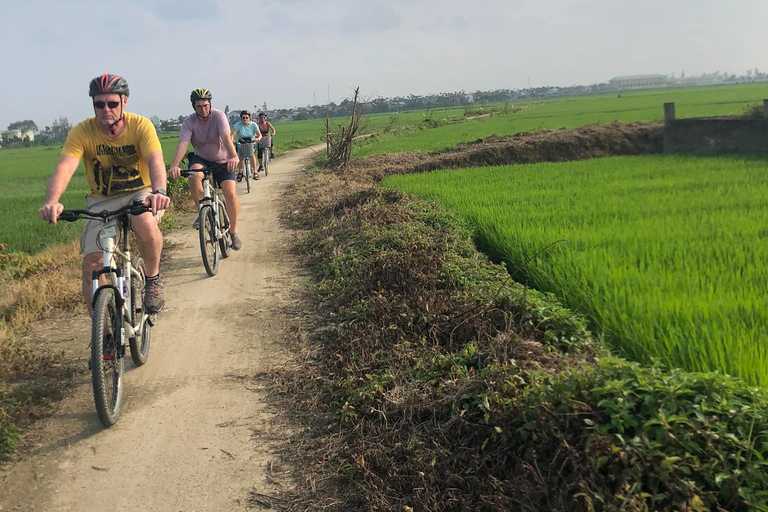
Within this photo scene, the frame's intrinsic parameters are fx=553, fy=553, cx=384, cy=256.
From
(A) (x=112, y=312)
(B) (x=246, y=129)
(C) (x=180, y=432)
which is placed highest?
(B) (x=246, y=129)

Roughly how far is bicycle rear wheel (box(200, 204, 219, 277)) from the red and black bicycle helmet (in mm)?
2354

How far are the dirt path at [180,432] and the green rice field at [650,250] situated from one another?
79.9 inches

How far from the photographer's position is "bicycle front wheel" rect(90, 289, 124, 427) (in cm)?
293

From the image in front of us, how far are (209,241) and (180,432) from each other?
326 centimetres

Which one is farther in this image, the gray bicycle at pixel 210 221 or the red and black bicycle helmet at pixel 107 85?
the gray bicycle at pixel 210 221

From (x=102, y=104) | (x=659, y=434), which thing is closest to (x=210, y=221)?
(x=102, y=104)

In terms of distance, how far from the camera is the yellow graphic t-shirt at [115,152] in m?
3.52

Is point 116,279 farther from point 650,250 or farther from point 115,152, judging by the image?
point 650,250

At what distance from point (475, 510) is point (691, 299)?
1.94m

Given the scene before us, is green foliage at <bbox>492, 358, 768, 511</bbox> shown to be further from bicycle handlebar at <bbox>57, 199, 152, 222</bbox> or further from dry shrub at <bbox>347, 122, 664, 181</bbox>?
dry shrub at <bbox>347, 122, 664, 181</bbox>

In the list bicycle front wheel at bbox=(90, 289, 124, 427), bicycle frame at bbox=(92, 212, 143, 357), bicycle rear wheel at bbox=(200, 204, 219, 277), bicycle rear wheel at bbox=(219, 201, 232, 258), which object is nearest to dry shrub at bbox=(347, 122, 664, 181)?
bicycle rear wheel at bbox=(219, 201, 232, 258)

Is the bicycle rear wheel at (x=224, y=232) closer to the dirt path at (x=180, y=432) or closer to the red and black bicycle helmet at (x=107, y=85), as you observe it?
the dirt path at (x=180, y=432)

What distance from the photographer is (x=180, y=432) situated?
3037 millimetres

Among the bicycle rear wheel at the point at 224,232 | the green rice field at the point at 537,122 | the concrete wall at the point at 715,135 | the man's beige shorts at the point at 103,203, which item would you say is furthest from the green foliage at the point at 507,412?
the green rice field at the point at 537,122
